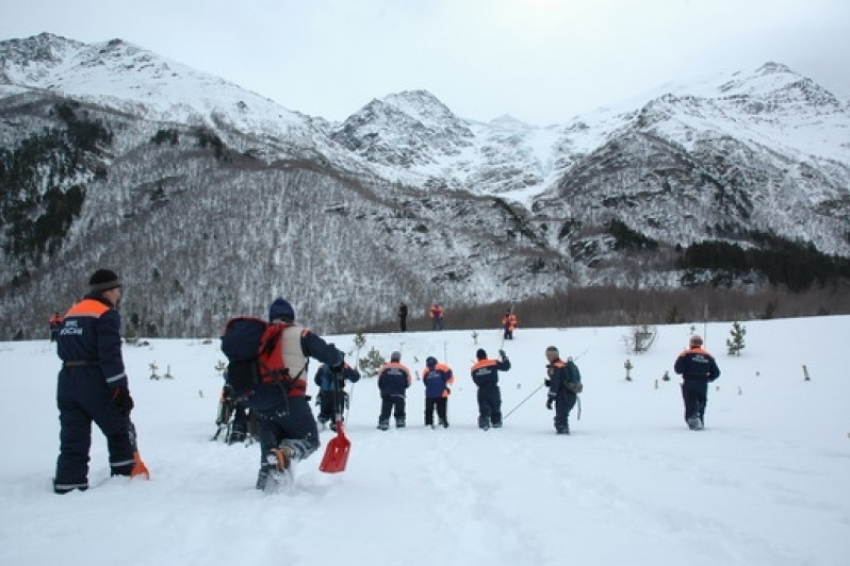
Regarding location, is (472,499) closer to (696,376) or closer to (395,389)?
(696,376)

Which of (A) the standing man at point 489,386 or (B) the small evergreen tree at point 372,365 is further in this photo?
(B) the small evergreen tree at point 372,365

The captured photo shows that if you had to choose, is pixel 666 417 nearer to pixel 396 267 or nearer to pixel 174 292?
pixel 396 267

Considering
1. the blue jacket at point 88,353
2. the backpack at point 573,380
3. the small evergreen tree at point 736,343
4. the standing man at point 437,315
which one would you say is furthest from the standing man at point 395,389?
the standing man at point 437,315

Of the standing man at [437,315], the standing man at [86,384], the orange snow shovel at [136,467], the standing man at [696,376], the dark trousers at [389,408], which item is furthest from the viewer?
the standing man at [437,315]

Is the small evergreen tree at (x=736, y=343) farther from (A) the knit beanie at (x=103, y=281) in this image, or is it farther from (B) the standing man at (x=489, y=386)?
(A) the knit beanie at (x=103, y=281)

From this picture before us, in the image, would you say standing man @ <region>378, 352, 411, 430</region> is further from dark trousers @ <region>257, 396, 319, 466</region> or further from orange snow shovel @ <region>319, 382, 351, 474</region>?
dark trousers @ <region>257, 396, 319, 466</region>

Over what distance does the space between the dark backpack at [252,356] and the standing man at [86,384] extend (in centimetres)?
104

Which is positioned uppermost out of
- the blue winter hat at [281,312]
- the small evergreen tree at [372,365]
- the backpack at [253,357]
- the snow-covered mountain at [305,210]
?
the snow-covered mountain at [305,210]

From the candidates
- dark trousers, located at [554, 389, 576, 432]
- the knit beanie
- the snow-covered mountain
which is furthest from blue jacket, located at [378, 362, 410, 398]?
the snow-covered mountain

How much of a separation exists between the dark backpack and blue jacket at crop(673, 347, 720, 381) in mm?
8367

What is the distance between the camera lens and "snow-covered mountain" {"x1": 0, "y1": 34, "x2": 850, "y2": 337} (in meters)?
71.1

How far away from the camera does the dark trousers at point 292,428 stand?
5662 mm

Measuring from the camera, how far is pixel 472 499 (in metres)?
5.25

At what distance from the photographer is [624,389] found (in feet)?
63.5
